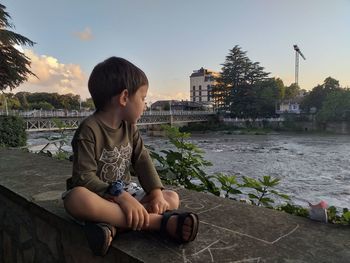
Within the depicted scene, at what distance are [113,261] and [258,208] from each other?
0.90 m

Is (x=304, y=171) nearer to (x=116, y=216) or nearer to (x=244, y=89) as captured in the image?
(x=116, y=216)

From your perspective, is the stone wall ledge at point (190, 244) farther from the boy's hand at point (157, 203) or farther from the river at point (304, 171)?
the river at point (304, 171)

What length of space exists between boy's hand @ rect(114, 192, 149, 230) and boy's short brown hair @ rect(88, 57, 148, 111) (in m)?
0.47

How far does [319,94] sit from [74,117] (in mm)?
40454

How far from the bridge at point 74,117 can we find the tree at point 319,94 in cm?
1581

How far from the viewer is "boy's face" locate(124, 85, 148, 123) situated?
61.9 inches

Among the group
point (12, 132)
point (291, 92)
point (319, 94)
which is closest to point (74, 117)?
point (12, 132)

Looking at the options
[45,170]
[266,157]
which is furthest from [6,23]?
[266,157]

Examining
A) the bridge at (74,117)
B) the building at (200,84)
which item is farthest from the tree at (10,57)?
the building at (200,84)

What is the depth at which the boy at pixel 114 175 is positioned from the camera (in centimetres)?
138

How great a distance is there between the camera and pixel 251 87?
59.0 m

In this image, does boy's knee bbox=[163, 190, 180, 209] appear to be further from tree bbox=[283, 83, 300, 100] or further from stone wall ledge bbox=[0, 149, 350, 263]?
tree bbox=[283, 83, 300, 100]

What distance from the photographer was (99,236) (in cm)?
132

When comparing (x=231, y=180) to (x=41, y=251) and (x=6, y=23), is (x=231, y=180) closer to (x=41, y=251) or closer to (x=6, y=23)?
(x=41, y=251)
